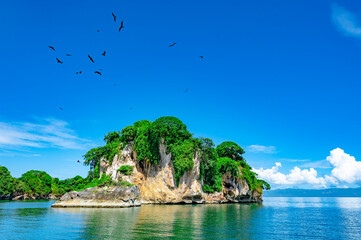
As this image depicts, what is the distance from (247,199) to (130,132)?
117ft

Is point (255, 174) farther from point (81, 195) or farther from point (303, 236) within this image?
point (303, 236)

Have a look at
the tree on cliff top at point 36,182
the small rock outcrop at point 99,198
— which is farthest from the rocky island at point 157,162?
the tree on cliff top at point 36,182

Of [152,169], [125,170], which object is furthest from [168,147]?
[125,170]

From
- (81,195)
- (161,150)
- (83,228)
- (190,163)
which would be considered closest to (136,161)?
(161,150)

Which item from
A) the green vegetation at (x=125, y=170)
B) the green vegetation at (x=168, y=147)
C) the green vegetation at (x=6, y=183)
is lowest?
the green vegetation at (x=6, y=183)

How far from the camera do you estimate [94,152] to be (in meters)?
54.1

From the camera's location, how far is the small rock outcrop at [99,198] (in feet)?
120

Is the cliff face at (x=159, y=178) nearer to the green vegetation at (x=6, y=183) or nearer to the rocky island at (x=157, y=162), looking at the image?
the rocky island at (x=157, y=162)

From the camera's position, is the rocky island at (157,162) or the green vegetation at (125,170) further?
the rocky island at (157,162)

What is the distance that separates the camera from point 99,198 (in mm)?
36938

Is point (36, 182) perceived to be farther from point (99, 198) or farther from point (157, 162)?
point (99, 198)

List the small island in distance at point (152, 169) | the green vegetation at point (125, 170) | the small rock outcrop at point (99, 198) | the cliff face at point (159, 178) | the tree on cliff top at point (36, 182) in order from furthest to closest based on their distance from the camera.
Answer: the tree on cliff top at point (36, 182)
the cliff face at point (159, 178)
the green vegetation at point (125, 170)
the small island in distance at point (152, 169)
the small rock outcrop at point (99, 198)

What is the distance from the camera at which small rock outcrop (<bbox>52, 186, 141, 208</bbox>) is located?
36688 millimetres

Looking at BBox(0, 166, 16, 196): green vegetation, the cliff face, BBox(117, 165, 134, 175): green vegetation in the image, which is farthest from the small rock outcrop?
BBox(0, 166, 16, 196): green vegetation
